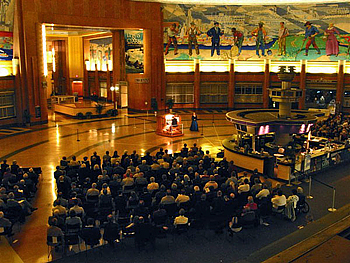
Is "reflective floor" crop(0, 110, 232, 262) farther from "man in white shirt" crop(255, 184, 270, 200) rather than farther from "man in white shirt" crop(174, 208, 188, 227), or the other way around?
"man in white shirt" crop(255, 184, 270, 200)

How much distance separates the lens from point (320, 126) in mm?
27844

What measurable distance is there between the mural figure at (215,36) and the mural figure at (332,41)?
1141cm

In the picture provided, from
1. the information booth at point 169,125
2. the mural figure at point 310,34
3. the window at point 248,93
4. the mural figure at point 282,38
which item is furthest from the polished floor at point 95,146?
the mural figure at point 310,34

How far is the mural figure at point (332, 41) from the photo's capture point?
40.6 meters

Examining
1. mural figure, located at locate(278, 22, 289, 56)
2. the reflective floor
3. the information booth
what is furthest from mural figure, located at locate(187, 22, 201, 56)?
the information booth

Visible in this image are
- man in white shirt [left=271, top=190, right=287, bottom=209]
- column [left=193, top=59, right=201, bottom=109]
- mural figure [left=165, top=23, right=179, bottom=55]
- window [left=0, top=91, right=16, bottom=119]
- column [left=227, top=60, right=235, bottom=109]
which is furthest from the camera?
column [left=227, top=60, right=235, bottom=109]

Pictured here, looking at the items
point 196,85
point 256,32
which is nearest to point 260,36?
point 256,32

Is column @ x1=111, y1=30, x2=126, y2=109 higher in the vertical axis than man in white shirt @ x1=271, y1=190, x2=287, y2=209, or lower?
higher

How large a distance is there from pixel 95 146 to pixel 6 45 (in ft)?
43.8

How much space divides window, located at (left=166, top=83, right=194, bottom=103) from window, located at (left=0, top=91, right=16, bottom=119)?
1692cm

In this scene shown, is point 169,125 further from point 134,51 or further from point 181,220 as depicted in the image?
point 181,220

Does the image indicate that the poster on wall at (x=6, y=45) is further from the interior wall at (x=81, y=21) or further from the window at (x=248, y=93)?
the window at (x=248, y=93)

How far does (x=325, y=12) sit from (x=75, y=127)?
28899 mm

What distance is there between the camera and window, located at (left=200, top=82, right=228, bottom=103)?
43875 millimetres
